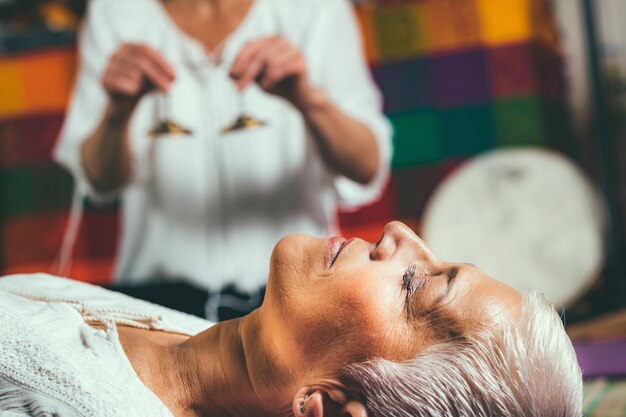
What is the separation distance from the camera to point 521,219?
2264 mm

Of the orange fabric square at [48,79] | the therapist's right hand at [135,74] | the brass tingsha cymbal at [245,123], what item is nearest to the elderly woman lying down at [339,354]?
the therapist's right hand at [135,74]

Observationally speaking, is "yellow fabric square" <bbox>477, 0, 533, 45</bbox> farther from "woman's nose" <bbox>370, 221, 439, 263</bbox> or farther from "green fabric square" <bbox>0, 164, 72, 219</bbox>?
"woman's nose" <bbox>370, 221, 439, 263</bbox>

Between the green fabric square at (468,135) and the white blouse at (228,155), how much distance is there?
19 centimetres

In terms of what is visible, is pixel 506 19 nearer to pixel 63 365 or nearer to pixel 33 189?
pixel 33 189

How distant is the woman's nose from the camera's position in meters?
0.92

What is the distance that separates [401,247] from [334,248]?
8 cm

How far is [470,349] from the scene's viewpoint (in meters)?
0.83

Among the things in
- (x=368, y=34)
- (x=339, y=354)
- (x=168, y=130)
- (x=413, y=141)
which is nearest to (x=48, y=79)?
(x=168, y=130)

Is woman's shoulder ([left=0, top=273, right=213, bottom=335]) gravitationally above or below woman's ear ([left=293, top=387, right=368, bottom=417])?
above

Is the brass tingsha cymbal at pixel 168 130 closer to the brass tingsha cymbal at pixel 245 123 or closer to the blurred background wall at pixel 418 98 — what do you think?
the brass tingsha cymbal at pixel 245 123

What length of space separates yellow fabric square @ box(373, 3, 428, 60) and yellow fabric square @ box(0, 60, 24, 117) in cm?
113

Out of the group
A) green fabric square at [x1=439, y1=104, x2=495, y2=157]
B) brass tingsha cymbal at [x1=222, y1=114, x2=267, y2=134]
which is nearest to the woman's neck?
brass tingsha cymbal at [x1=222, y1=114, x2=267, y2=134]

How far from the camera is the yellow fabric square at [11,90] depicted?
242 cm

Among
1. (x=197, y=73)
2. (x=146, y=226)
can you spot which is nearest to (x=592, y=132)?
(x=197, y=73)
